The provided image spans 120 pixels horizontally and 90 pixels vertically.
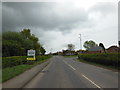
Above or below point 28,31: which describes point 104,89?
below

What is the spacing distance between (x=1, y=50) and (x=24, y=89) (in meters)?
26.0

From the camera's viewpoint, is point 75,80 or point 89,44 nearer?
point 75,80

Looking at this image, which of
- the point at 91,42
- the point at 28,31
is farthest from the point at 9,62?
the point at 91,42

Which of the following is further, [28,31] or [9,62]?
[28,31]

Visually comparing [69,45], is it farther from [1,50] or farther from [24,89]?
[24,89]

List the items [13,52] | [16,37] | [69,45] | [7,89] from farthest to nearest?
[69,45], [16,37], [13,52], [7,89]

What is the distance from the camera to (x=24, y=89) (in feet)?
24.0

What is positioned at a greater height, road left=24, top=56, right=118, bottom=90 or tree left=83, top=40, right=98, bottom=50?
tree left=83, top=40, right=98, bottom=50

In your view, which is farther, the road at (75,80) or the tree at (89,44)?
the tree at (89,44)

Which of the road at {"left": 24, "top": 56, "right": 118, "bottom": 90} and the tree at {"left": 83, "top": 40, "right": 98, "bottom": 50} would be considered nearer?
the road at {"left": 24, "top": 56, "right": 118, "bottom": 90}

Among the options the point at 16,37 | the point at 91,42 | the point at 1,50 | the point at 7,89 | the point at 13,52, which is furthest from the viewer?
the point at 91,42

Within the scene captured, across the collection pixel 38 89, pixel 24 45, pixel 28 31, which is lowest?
pixel 38 89

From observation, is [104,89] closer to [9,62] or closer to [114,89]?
[114,89]

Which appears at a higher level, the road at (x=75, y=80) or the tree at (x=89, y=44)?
the tree at (x=89, y=44)
